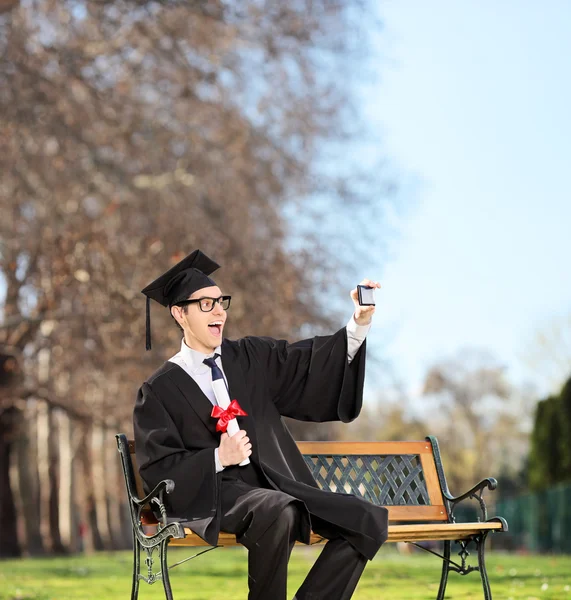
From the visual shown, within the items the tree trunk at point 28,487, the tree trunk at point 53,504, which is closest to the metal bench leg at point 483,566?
the tree trunk at point 28,487

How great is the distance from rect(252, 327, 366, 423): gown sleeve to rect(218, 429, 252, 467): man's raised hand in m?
0.65

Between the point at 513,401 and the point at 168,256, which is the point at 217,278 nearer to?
the point at 168,256

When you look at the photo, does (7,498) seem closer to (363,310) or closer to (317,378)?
(317,378)

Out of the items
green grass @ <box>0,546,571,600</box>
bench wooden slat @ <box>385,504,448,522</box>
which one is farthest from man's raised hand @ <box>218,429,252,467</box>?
green grass @ <box>0,546,571,600</box>

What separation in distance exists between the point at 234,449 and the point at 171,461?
34 centimetres

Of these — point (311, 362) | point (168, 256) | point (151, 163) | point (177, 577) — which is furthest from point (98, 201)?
point (311, 362)

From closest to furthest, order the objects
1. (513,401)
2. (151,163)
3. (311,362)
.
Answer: (311,362), (151,163), (513,401)

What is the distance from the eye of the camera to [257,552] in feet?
15.7

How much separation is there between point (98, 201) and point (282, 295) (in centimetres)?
440

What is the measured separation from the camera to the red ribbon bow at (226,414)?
5141 millimetres

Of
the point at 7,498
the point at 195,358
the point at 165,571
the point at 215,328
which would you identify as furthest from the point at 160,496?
the point at 7,498

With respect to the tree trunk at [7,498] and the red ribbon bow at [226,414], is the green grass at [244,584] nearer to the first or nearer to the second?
the red ribbon bow at [226,414]

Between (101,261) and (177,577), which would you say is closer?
(177,577)

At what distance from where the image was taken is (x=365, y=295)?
536 centimetres
